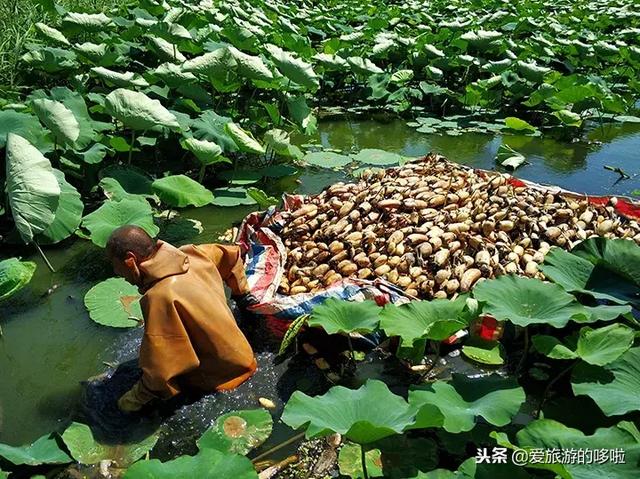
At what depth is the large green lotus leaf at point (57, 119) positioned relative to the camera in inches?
175

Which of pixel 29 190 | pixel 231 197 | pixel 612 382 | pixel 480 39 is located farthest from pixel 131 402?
pixel 480 39

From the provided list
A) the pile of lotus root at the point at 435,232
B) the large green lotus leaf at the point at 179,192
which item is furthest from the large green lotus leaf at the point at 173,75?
the pile of lotus root at the point at 435,232

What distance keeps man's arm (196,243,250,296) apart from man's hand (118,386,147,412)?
80 centimetres

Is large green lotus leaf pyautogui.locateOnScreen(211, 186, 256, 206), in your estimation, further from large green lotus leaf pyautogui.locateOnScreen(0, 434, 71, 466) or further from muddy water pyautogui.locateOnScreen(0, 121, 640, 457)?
large green lotus leaf pyautogui.locateOnScreen(0, 434, 71, 466)

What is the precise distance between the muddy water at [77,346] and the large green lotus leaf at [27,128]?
83 cm

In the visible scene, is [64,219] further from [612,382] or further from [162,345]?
[612,382]

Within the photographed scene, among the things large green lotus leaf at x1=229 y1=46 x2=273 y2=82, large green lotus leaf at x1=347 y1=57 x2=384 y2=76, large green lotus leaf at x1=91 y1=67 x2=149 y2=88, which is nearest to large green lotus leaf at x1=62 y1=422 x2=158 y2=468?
large green lotus leaf at x1=91 y1=67 x2=149 y2=88

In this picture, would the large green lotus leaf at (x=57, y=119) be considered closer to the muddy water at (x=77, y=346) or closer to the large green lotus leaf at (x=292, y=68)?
the muddy water at (x=77, y=346)

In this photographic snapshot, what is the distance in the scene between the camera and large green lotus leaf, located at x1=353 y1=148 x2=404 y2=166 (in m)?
6.03

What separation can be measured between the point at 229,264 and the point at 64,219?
1.53m

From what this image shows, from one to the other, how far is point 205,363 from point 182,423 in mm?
306

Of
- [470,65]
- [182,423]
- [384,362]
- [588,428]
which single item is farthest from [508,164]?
[182,423]

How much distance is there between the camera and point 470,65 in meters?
8.45

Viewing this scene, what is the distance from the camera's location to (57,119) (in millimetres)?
4484
